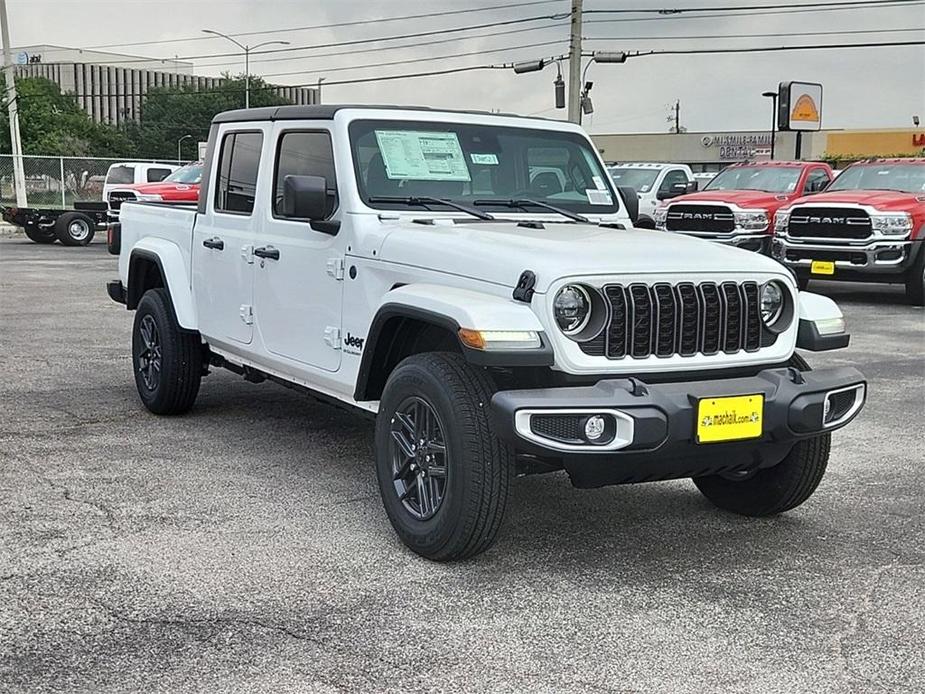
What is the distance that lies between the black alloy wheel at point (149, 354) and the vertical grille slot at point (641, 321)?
3821 mm

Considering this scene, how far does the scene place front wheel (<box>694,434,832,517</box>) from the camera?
5.16 metres

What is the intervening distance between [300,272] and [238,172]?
3.91ft

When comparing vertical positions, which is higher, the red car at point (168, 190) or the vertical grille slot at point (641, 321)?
the red car at point (168, 190)

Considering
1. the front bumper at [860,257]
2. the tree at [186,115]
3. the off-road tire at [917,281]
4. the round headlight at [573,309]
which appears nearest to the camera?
the round headlight at [573,309]

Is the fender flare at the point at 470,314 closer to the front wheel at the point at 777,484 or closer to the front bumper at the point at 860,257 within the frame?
A: the front wheel at the point at 777,484

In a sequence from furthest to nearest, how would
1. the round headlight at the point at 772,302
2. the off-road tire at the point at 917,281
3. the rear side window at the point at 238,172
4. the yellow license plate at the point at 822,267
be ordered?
the yellow license plate at the point at 822,267
the off-road tire at the point at 917,281
the rear side window at the point at 238,172
the round headlight at the point at 772,302

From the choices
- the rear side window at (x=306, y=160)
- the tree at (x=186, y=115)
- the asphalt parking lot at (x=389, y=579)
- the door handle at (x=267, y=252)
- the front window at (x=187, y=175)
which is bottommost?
the asphalt parking lot at (x=389, y=579)

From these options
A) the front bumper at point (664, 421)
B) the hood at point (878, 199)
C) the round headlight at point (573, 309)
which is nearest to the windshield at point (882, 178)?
the hood at point (878, 199)

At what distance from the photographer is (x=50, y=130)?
68250 mm

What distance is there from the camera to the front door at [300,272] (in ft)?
18.3

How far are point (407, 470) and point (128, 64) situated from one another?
155383 millimetres

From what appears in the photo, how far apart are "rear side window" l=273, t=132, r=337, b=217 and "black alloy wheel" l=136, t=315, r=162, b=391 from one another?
5.58 ft

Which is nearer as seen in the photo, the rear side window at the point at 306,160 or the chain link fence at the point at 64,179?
the rear side window at the point at 306,160

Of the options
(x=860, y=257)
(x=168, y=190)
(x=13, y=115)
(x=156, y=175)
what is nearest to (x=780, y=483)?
(x=860, y=257)
